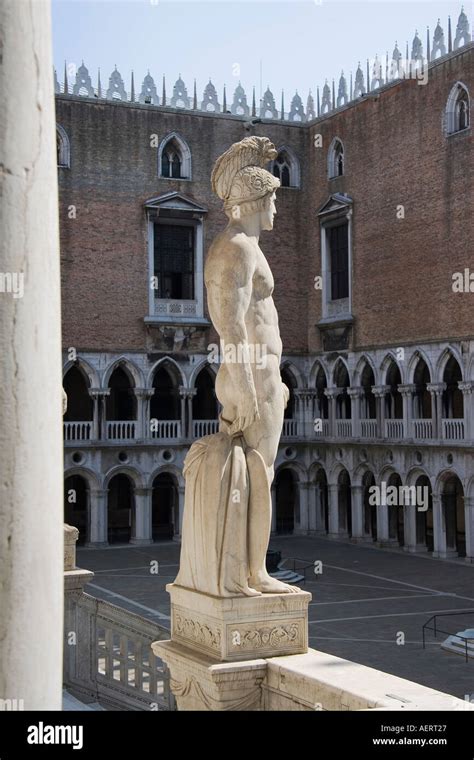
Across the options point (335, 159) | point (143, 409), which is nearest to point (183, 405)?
point (143, 409)

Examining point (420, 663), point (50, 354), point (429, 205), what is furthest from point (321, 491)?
point (50, 354)

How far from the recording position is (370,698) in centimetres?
429

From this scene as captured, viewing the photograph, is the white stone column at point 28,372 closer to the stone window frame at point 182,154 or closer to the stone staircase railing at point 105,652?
the stone staircase railing at point 105,652

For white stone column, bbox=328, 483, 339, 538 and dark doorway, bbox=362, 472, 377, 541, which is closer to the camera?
dark doorway, bbox=362, 472, 377, 541

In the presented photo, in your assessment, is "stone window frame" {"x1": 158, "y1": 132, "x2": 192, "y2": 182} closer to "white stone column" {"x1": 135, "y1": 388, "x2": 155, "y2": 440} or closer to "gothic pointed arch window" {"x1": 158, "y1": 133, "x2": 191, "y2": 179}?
"gothic pointed arch window" {"x1": 158, "y1": 133, "x2": 191, "y2": 179}

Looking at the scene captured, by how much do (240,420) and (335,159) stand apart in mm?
26009

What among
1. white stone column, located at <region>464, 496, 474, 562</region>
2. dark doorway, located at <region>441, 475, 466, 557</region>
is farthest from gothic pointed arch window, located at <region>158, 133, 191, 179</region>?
white stone column, located at <region>464, 496, 474, 562</region>

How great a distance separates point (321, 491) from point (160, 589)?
34.6ft

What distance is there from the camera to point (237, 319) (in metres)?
5.32

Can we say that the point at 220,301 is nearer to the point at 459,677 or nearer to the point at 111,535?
the point at 459,677

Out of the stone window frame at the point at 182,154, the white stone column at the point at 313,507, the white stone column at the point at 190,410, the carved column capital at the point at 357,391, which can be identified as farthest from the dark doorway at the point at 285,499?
the stone window frame at the point at 182,154

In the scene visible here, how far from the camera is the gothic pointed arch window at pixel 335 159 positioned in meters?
30.0

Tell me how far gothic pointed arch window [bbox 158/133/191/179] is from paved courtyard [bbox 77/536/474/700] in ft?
33.3

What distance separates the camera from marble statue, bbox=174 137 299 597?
17.1ft
